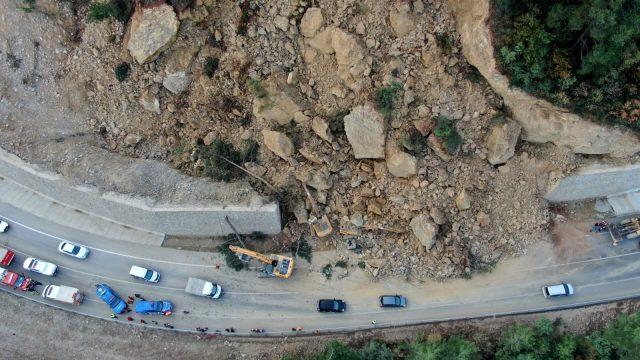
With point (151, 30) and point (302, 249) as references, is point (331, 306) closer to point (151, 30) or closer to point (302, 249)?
point (302, 249)

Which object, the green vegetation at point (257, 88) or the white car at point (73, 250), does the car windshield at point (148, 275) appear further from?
the green vegetation at point (257, 88)

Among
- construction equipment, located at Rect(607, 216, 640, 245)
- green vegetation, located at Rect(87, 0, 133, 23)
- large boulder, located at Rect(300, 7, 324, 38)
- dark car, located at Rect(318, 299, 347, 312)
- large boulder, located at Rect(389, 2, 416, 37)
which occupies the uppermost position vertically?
green vegetation, located at Rect(87, 0, 133, 23)

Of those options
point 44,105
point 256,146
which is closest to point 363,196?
point 256,146

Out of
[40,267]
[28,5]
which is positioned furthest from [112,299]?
[28,5]

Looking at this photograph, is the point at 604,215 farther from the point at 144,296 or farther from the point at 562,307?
the point at 144,296

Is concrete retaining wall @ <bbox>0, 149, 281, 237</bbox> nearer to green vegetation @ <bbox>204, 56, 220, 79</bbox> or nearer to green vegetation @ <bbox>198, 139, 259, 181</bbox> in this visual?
green vegetation @ <bbox>198, 139, 259, 181</bbox>

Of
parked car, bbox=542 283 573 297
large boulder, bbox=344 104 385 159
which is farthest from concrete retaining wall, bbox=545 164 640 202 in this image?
large boulder, bbox=344 104 385 159

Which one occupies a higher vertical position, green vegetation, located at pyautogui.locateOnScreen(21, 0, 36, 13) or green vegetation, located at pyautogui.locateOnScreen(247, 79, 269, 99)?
green vegetation, located at pyautogui.locateOnScreen(21, 0, 36, 13)

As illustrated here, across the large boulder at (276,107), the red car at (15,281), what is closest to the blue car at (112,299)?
the red car at (15,281)
